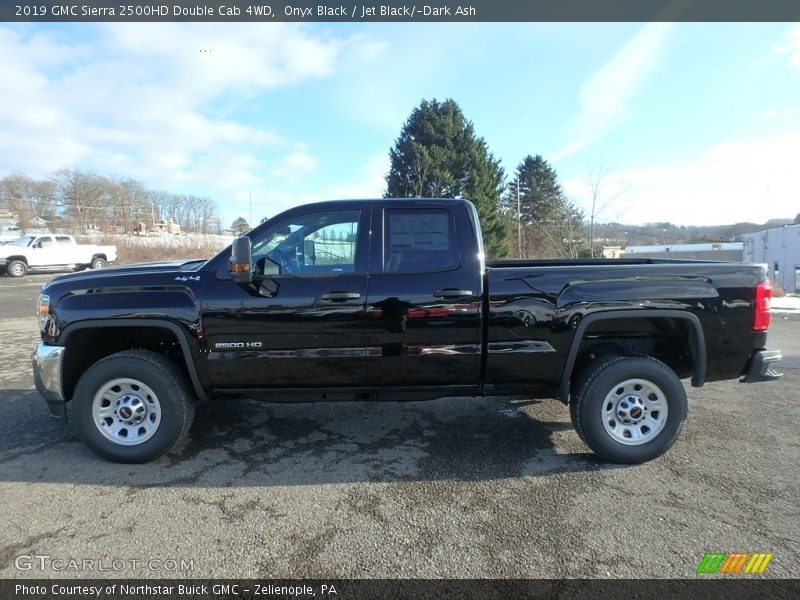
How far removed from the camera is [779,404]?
15.4ft

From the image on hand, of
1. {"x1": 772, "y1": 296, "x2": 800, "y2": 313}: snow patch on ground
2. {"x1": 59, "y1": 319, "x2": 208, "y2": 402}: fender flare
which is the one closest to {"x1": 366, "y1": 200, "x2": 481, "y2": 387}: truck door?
{"x1": 59, "y1": 319, "x2": 208, "y2": 402}: fender flare

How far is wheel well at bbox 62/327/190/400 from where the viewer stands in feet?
11.6

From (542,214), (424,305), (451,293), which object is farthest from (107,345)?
(542,214)

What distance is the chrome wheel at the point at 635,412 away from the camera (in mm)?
3490

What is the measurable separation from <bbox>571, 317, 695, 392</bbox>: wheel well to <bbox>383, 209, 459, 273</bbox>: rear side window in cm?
129

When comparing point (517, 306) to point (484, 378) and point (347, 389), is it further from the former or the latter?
point (347, 389)

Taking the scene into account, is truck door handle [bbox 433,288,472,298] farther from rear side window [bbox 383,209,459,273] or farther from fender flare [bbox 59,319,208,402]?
fender flare [bbox 59,319,208,402]

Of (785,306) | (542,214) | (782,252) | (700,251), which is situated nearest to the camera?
(785,306)

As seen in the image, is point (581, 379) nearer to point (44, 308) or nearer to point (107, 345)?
point (107, 345)

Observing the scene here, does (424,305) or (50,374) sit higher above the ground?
(424,305)

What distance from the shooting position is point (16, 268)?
20.7 m

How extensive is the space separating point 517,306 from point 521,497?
135 centimetres

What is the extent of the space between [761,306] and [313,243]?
3530mm

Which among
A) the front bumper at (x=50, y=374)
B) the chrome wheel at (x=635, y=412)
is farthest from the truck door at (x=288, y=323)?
the chrome wheel at (x=635, y=412)
